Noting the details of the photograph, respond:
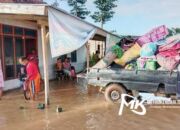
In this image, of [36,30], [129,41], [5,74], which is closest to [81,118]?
[129,41]

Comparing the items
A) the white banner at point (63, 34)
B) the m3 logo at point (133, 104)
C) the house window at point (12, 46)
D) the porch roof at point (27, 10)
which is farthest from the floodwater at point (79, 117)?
the porch roof at point (27, 10)

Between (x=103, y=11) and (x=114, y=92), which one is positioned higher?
(x=103, y=11)

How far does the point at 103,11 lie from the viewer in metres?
38.3

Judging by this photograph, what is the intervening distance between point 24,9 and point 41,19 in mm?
750

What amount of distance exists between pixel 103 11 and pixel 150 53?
28.6m

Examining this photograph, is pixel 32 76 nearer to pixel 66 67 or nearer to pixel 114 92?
pixel 114 92

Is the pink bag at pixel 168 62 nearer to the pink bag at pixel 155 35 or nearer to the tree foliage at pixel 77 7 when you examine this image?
the pink bag at pixel 155 35

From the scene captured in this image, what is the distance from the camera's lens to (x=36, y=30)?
16.6 m

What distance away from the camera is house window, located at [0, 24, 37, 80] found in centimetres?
1332

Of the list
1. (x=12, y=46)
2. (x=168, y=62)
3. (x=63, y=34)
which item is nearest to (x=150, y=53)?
(x=168, y=62)

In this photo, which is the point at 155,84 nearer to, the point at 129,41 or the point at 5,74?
the point at 129,41

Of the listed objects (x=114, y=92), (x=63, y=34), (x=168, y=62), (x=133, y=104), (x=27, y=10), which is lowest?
(x=133, y=104)

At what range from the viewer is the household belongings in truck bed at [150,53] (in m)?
10.1

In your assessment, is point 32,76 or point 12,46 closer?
point 32,76
